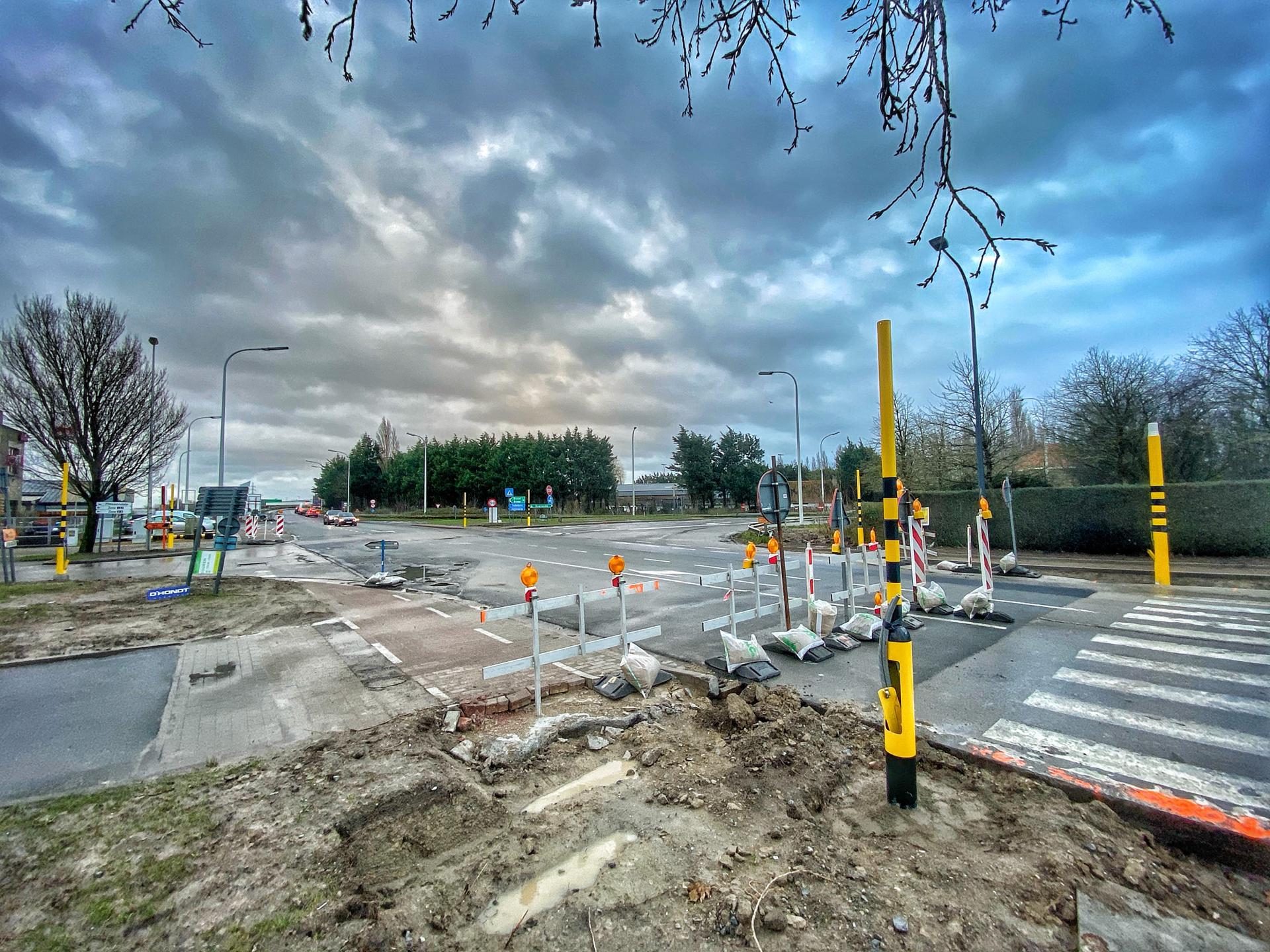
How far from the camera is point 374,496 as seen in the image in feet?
322

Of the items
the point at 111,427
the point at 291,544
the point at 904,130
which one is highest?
the point at 111,427

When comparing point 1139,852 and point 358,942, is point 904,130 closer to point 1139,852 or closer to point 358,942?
point 1139,852

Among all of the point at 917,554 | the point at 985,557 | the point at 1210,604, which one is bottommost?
the point at 1210,604

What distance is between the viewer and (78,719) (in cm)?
521

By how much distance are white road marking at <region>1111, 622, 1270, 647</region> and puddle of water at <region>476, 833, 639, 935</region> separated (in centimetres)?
886

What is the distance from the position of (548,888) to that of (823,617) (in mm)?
5457

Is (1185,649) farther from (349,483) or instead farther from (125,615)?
(349,483)

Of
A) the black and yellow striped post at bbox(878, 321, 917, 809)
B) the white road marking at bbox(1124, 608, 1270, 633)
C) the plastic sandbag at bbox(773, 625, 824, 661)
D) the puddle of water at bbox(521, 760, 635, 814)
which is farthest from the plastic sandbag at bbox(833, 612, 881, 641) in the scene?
the white road marking at bbox(1124, 608, 1270, 633)

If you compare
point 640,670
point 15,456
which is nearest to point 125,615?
point 640,670

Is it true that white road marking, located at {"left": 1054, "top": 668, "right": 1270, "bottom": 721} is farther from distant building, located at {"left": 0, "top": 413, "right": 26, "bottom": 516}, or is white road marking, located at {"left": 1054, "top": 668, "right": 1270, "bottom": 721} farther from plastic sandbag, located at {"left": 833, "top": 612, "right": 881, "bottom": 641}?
distant building, located at {"left": 0, "top": 413, "right": 26, "bottom": 516}

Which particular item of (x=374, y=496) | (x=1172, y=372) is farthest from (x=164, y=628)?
(x=374, y=496)

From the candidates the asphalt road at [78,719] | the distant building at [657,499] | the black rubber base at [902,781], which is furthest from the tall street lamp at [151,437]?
the distant building at [657,499]

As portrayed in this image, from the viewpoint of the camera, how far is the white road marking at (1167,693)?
5000 mm

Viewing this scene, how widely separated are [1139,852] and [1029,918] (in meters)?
1.09
